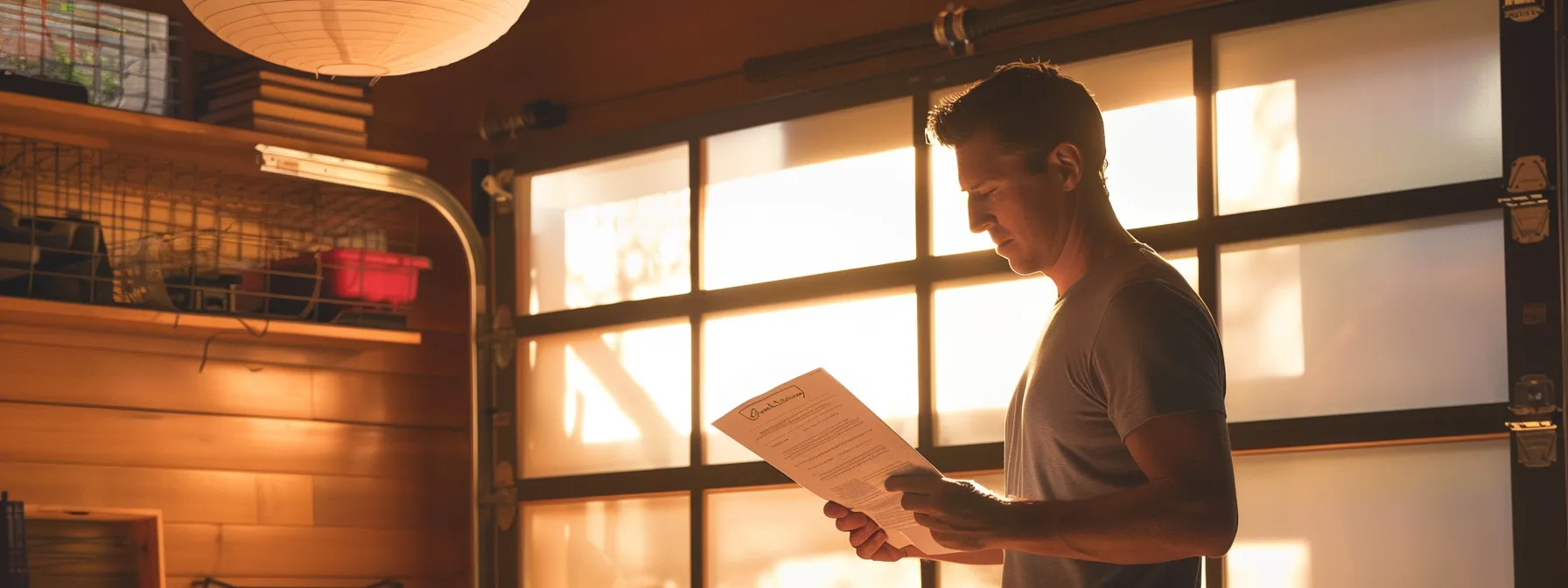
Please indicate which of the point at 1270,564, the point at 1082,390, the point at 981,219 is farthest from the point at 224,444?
the point at 1082,390

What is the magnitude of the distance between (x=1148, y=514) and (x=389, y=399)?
103 inches

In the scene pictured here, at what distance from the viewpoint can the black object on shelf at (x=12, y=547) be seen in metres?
2.61

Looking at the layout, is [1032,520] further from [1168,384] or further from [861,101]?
[861,101]

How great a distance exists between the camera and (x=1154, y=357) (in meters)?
1.31

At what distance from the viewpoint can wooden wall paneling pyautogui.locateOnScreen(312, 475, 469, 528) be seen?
3.44m

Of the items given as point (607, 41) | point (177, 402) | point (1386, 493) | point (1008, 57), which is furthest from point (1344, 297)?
point (177, 402)

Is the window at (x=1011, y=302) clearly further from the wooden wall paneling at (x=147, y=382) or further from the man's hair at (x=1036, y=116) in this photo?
the wooden wall paneling at (x=147, y=382)

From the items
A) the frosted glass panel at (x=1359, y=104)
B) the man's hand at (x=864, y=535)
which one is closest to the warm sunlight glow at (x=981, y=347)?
the frosted glass panel at (x=1359, y=104)

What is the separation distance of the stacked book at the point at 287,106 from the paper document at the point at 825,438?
6.57 ft

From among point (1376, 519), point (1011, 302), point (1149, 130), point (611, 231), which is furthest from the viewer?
point (611, 231)

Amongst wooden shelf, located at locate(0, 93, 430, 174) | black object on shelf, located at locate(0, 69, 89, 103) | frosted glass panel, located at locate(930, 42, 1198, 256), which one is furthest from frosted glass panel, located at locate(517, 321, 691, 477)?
black object on shelf, located at locate(0, 69, 89, 103)

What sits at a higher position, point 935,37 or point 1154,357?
point 935,37

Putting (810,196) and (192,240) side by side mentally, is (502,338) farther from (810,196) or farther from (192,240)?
(810,196)

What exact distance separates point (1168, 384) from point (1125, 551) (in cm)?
15
